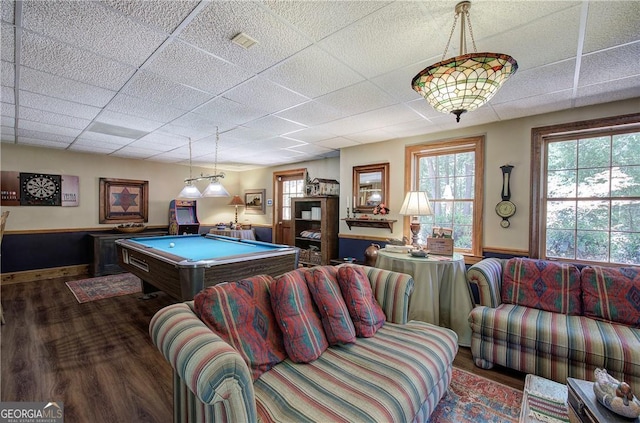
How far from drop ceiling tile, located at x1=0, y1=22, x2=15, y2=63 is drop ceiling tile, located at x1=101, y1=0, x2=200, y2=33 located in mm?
759

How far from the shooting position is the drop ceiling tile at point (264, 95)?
2.48 metres

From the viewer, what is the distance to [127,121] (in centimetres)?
346

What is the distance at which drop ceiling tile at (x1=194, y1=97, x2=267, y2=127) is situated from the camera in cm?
290

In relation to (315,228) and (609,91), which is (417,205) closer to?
(609,91)

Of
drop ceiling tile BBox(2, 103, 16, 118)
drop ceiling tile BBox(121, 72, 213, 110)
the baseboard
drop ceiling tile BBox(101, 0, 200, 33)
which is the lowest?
the baseboard

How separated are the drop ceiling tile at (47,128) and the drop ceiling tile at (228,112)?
7.06 feet

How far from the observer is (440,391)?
1711 millimetres

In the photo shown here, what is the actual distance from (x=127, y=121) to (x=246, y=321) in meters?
3.27

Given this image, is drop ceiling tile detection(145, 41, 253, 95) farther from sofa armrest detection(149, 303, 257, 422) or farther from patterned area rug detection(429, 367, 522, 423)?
patterned area rug detection(429, 367, 522, 423)

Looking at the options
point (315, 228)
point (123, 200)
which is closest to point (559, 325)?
point (315, 228)

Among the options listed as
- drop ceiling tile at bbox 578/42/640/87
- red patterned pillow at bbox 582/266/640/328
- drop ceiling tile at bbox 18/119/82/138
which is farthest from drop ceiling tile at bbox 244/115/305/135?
red patterned pillow at bbox 582/266/640/328

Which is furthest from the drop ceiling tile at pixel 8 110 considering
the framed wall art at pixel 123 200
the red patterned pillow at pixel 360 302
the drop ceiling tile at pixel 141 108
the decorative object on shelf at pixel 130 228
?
the red patterned pillow at pixel 360 302

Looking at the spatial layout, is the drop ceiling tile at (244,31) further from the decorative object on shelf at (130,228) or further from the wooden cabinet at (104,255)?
the decorative object on shelf at (130,228)

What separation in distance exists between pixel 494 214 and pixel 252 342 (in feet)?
10.8
